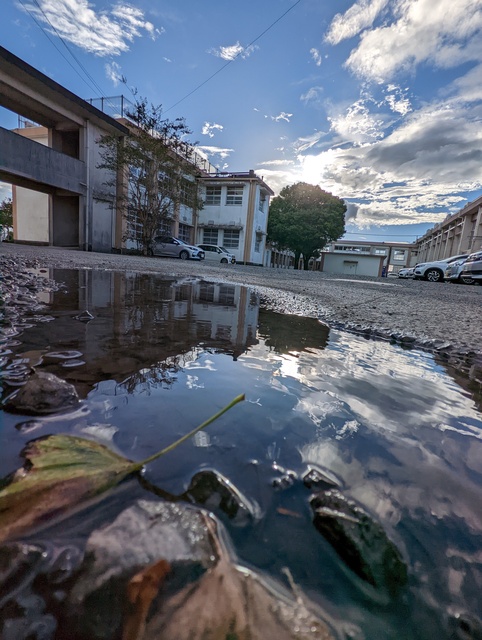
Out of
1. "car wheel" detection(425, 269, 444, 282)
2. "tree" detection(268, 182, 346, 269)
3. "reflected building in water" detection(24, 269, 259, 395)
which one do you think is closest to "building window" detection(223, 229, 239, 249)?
"tree" detection(268, 182, 346, 269)

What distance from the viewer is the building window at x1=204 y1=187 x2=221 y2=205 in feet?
74.7

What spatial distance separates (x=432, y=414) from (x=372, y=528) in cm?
56

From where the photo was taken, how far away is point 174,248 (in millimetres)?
16453

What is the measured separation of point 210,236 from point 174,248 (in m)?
7.66

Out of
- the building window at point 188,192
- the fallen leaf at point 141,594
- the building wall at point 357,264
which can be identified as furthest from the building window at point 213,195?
the fallen leaf at point 141,594

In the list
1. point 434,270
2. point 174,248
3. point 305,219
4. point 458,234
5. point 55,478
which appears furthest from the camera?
point 305,219

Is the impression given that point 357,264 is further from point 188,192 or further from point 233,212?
point 188,192

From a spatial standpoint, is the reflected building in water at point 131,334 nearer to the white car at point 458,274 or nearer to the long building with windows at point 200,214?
the white car at point 458,274

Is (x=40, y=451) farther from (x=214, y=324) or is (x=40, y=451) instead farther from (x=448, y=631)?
(x=214, y=324)

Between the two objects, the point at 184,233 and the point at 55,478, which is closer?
the point at 55,478

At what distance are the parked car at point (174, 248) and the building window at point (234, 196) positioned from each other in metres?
7.52

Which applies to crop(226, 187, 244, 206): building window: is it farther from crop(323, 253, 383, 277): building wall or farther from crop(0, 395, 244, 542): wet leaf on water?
crop(0, 395, 244, 542): wet leaf on water

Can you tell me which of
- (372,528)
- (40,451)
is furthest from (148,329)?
(372,528)

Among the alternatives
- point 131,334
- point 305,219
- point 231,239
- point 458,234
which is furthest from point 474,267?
point 458,234
